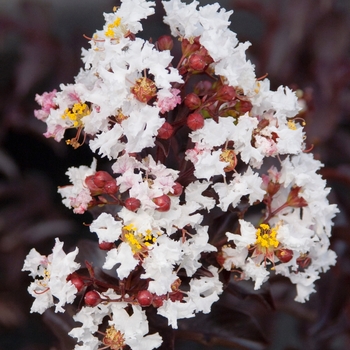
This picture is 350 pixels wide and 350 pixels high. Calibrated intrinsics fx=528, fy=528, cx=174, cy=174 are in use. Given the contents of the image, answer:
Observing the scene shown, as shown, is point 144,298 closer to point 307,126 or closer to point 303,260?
point 303,260

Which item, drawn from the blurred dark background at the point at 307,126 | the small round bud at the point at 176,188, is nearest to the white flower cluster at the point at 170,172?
the small round bud at the point at 176,188

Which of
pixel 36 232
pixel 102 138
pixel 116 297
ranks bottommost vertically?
pixel 116 297

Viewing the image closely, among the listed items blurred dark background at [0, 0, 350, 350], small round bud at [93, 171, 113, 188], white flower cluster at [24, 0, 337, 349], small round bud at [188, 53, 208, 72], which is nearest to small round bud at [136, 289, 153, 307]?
white flower cluster at [24, 0, 337, 349]

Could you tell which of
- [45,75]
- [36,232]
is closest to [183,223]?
[36,232]

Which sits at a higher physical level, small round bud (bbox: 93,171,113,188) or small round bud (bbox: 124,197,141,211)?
small round bud (bbox: 93,171,113,188)

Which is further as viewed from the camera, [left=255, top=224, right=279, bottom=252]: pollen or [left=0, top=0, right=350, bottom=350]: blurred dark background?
[left=0, top=0, right=350, bottom=350]: blurred dark background

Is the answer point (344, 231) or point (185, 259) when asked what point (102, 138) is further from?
point (344, 231)

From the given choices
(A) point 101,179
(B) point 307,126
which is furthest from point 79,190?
(B) point 307,126

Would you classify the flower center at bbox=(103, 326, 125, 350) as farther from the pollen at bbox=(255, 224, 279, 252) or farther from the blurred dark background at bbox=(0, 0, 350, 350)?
the blurred dark background at bbox=(0, 0, 350, 350)
